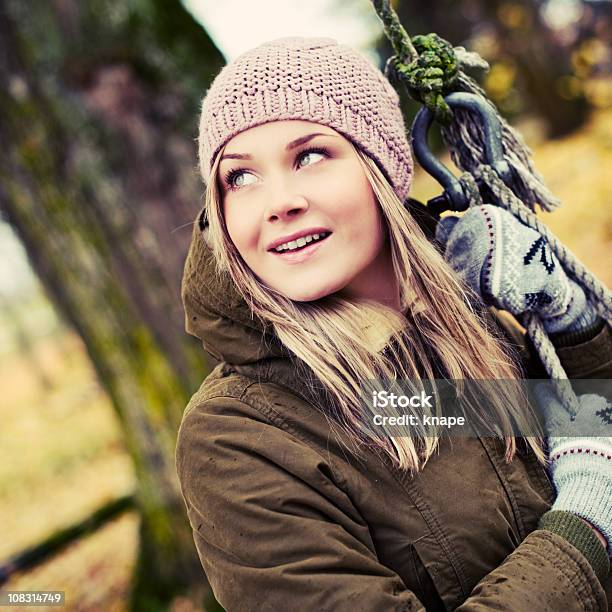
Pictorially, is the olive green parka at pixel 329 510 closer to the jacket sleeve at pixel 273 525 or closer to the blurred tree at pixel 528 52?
the jacket sleeve at pixel 273 525

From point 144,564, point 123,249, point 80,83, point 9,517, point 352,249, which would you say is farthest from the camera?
point 9,517

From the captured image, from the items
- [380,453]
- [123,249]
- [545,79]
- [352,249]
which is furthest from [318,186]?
[545,79]

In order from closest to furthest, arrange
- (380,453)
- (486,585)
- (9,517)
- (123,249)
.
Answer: (486,585) < (380,453) < (123,249) < (9,517)

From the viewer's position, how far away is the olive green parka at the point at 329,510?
1.26 m

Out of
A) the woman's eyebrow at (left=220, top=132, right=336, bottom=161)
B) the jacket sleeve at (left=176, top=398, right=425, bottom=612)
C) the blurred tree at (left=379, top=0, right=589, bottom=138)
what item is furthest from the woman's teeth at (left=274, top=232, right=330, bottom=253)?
the blurred tree at (left=379, top=0, right=589, bottom=138)

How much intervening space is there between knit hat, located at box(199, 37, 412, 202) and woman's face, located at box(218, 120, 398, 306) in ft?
0.13

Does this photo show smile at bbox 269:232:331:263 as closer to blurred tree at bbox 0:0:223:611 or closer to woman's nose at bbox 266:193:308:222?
woman's nose at bbox 266:193:308:222

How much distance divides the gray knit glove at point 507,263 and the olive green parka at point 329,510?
15.6 inches

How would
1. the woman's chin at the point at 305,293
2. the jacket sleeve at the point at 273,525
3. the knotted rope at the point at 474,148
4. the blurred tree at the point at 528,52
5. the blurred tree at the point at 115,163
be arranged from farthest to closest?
the blurred tree at the point at 528,52 < the blurred tree at the point at 115,163 < the knotted rope at the point at 474,148 < the woman's chin at the point at 305,293 < the jacket sleeve at the point at 273,525

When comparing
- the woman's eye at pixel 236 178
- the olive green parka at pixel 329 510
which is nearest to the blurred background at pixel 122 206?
the woman's eye at pixel 236 178

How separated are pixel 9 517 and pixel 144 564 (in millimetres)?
4734

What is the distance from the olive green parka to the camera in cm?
126

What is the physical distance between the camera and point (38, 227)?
119 inches

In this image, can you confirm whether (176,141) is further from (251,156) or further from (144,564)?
→ (144,564)
